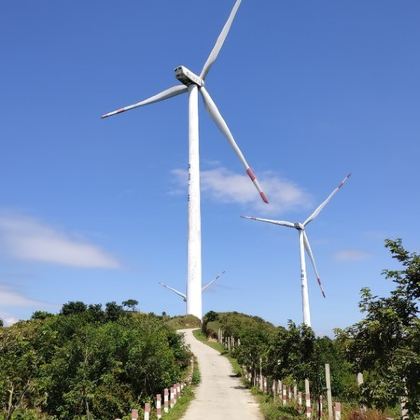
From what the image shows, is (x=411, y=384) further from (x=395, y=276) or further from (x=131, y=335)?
(x=131, y=335)

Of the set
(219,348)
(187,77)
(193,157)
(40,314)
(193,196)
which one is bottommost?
(219,348)

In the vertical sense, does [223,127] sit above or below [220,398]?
above

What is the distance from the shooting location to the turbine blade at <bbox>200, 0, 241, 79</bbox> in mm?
59494

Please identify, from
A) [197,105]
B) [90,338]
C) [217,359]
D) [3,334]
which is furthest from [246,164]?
[3,334]

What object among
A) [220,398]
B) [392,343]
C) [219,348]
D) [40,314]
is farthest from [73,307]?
[392,343]

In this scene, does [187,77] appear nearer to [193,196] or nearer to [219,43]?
[219,43]

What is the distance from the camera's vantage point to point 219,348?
63.5 m

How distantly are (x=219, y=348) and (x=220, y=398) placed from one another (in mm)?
Answer: 35530

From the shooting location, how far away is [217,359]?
170 feet

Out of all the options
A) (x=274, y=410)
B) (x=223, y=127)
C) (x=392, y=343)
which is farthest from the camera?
(x=223, y=127)

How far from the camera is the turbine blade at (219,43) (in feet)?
195

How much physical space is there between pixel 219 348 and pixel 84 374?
4229 cm

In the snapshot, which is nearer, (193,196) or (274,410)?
(274,410)

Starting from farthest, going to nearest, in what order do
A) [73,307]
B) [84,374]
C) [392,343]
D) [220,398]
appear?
[73,307]
[220,398]
[84,374]
[392,343]
